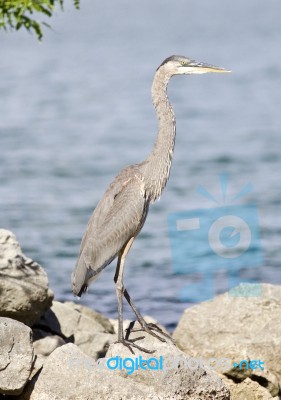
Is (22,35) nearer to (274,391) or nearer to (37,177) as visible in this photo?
(37,177)

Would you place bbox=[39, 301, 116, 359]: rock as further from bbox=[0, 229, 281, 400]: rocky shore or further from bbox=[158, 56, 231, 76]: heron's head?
bbox=[158, 56, 231, 76]: heron's head

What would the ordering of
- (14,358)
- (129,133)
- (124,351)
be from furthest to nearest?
1. (129,133)
2. (124,351)
3. (14,358)

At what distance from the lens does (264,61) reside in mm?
36219

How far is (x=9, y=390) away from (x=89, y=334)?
186 centimetres

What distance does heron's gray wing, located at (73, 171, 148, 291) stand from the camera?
7738 millimetres

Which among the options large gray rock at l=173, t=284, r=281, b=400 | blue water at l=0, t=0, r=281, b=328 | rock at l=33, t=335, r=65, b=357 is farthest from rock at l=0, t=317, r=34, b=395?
blue water at l=0, t=0, r=281, b=328

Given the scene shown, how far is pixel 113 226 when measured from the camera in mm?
7734

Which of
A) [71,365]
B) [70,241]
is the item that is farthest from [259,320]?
[70,241]

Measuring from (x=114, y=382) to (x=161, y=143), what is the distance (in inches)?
78.4

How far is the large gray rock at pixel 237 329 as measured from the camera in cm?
827

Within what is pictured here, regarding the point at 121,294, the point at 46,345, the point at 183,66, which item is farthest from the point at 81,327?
the point at 183,66

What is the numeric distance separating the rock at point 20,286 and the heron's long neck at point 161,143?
122 centimetres

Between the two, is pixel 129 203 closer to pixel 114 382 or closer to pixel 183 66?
pixel 183 66

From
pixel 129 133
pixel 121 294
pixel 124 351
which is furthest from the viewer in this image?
pixel 129 133
